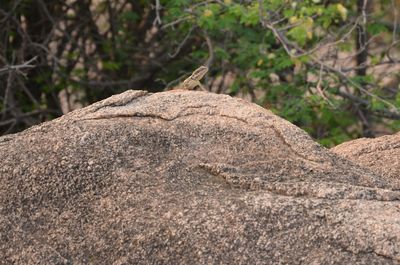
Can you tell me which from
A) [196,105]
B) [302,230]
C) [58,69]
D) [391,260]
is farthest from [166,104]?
[58,69]

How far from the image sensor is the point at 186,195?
358 cm

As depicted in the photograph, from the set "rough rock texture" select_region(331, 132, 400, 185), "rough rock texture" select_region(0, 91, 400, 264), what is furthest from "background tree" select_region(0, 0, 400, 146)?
"rough rock texture" select_region(0, 91, 400, 264)

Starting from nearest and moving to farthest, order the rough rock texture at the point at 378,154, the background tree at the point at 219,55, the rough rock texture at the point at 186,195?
the rough rock texture at the point at 186,195, the rough rock texture at the point at 378,154, the background tree at the point at 219,55

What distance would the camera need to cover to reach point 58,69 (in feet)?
33.2

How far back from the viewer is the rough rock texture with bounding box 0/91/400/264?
3.40 metres

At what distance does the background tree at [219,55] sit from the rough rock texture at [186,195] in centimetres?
432

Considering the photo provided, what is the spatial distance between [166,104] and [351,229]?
110 cm

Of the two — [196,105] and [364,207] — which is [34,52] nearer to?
[196,105]

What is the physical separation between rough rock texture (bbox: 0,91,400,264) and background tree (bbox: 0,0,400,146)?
14.2ft

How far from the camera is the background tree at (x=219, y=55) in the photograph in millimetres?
8812

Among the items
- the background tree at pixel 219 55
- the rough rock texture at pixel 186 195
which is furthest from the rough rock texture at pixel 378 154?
the background tree at pixel 219 55

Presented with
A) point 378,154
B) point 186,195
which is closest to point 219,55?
point 378,154

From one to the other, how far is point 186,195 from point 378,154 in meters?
1.36

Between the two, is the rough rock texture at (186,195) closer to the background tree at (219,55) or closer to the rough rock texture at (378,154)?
the rough rock texture at (378,154)
